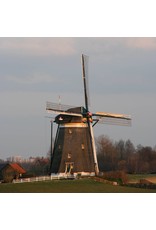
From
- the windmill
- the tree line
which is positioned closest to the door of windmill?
the windmill

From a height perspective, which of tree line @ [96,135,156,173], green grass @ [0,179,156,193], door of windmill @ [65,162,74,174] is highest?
tree line @ [96,135,156,173]

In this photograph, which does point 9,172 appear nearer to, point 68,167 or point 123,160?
point 68,167

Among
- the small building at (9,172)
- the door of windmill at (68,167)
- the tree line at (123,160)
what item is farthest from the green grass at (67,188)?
the tree line at (123,160)

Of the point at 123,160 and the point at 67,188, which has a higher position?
the point at 123,160

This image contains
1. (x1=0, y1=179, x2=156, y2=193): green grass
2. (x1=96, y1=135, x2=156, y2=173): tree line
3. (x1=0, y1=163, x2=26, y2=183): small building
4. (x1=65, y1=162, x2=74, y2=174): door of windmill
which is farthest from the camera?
(x1=96, y1=135, x2=156, y2=173): tree line

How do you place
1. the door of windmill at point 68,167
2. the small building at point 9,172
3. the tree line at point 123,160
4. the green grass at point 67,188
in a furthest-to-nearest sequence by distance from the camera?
1. the tree line at point 123,160
2. the small building at point 9,172
3. the door of windmill at point 68,167
4. the green grass at point 67,188

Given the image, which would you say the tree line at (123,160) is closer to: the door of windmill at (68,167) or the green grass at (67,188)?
the door of windmill at (68,167)

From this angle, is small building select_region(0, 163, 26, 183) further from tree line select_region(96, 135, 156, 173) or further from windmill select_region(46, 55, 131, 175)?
tree line select_region(96, 135, 156, 173)

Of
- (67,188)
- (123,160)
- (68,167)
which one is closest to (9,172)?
(68,167)

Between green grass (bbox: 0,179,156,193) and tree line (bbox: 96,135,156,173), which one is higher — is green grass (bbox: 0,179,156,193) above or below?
below

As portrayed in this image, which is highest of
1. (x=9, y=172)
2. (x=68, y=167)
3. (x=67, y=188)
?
(x=9, y=172)

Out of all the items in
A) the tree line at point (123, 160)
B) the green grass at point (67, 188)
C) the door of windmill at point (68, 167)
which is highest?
the tree line at point (123, 160)

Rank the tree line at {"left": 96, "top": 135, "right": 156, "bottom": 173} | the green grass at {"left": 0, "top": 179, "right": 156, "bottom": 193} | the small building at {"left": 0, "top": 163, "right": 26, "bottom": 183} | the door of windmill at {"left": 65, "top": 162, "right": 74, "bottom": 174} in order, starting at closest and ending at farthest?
the green grass at {"left": 0, "top": 179, "right": 156, "bottom": 193}
the door of windmill at {"left": 65, "top": 162, "right": 74, "bottom": 174}
the small building at {"left": 0, "top": 163, "right": 26, "bottom": 183}
the tree line at {"left": 96, "top": 135, "right": 156, "bottom": 173}

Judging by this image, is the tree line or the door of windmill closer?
the door of windmill
